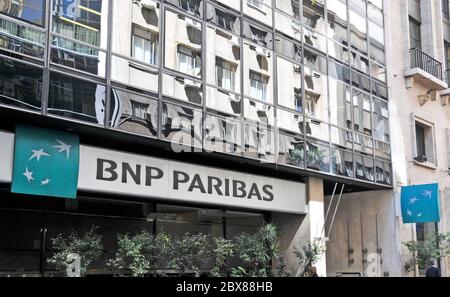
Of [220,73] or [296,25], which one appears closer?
[220,73]

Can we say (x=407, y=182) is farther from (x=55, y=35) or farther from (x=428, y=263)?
(x=55, y=35)

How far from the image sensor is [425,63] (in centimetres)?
2628

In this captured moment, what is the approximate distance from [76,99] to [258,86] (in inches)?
263

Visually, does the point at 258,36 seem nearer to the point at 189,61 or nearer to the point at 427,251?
the point at 189,61

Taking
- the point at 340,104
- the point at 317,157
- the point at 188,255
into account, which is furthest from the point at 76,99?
the point at 340,104

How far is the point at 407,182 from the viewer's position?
22.9m

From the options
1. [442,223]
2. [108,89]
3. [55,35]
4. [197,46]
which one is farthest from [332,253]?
[55,35]

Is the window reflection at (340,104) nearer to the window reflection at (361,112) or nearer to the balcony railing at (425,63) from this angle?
the window reflection at (361,112)

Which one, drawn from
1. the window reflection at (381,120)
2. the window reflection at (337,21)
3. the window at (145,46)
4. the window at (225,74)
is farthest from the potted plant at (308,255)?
the window at (145,46)

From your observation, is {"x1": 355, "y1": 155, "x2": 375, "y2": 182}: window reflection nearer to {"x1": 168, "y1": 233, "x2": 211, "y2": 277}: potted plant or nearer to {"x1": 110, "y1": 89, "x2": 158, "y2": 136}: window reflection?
{"x1": 168, "y1": 233, "x2": 211, "y2": 277}: potted plant

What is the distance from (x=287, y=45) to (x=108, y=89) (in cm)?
754

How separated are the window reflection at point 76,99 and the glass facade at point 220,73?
3cm

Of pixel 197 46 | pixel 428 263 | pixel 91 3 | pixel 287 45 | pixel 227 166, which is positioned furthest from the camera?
pixel 428 263

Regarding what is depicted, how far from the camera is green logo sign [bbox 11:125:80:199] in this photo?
1128 cm
